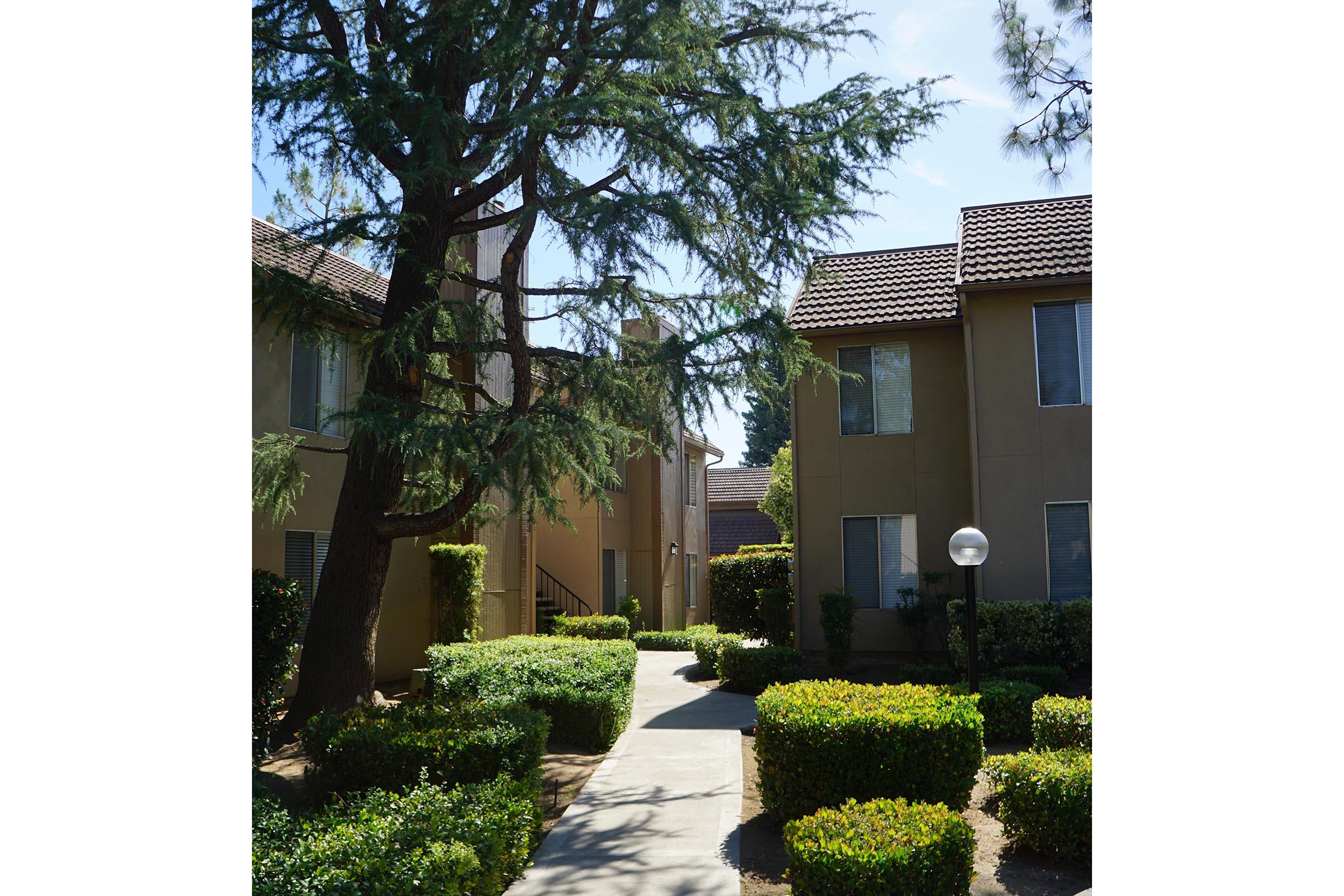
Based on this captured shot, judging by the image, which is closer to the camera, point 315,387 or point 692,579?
point 315,387

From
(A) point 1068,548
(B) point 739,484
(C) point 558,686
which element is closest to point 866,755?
(C) point 558,686

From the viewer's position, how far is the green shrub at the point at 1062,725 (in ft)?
26.4

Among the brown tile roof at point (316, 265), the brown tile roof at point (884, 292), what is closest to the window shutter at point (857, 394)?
the brown tile roof at point (884, 292)

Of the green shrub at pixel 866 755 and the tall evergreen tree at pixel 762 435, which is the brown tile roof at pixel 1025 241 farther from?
the tall evergreen tree at pixel 762 435

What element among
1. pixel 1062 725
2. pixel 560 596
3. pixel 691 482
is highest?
pixel 691 482

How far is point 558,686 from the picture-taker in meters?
10.1

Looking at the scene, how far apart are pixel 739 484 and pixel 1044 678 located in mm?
26339

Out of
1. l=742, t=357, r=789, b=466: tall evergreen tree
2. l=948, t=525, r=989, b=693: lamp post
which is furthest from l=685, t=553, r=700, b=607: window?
l=742, t=357, r=789, b=466: tall evergreen tree

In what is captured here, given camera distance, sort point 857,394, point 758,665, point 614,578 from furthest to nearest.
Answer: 1. point 614,578
2. point 857,394
3. point 758,665

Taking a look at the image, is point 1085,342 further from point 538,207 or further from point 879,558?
point 538,207

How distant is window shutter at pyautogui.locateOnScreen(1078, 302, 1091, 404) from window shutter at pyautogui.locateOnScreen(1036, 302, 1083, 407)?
5cm
